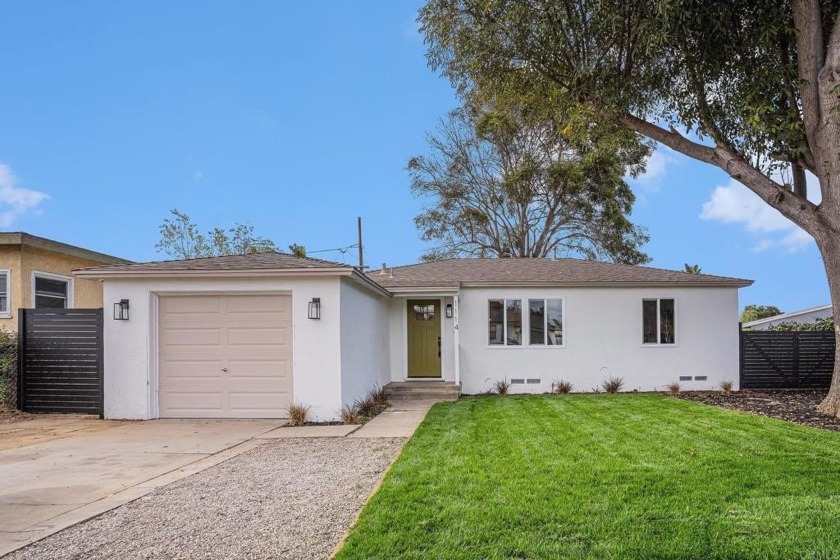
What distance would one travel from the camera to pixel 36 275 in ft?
38.7

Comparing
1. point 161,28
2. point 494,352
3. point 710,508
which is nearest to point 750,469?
point 710,508

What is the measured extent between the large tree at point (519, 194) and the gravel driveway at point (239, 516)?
63.5 feet

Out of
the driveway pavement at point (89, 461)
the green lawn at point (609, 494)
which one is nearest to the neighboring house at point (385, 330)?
the driveway pavement at point (89, 461)

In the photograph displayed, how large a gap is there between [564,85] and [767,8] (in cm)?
369

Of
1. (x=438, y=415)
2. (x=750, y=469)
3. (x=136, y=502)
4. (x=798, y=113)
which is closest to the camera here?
(x=136, y=502)

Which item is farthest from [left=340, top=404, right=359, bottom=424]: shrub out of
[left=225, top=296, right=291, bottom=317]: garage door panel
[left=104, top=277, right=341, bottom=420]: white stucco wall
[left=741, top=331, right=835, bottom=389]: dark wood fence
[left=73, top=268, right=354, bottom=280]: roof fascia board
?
[left=741, top=331, right=835, bottom=389]: dark wood fence

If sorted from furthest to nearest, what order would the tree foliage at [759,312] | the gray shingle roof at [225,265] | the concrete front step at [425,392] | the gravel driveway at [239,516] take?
the tree foliage at [759,312]
the concrete front step at [425,392]
the gray shingle roof at [225,265]
the gravel driveway at [239,516]

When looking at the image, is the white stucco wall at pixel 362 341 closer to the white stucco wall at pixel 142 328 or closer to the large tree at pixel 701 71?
the white stucco wall at pixel 142 328

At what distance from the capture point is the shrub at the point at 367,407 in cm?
924

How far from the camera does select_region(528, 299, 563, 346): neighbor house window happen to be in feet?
42.0

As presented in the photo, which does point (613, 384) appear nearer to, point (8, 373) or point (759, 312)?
point (8, 373)

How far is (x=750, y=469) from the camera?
5.11 m

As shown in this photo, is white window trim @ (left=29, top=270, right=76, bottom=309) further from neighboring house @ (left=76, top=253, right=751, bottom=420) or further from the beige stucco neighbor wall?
neighboring house @ (left=76, top=253, right=751, bottom=420)

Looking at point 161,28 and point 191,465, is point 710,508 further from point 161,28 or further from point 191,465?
point 161,28
